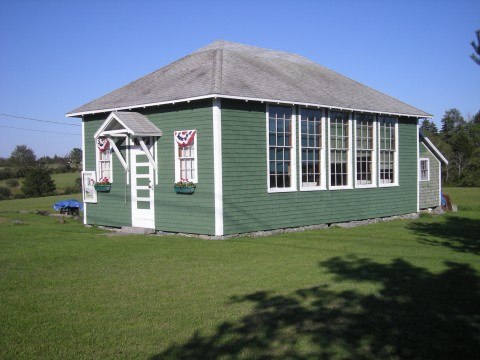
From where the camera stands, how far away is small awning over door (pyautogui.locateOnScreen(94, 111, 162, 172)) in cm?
1450

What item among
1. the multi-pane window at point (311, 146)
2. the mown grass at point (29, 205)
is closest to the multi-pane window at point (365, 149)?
the multi-pane window at point (311, 146)

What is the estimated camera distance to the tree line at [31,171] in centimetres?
3903

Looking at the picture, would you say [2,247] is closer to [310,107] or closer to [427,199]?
[310,107]

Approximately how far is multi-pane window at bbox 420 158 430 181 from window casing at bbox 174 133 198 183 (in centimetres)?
1102

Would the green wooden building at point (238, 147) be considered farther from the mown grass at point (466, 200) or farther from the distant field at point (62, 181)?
the distant field at point (62, 181)

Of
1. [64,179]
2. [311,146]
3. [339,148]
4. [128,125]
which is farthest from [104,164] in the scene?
[64,179]

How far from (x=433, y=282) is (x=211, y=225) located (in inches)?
254

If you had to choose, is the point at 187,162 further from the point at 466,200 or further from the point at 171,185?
the point at 466,200

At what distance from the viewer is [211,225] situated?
45.4 ft

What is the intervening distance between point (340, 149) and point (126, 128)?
6634 mm

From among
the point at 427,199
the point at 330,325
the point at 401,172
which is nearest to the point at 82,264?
the point at 330,325

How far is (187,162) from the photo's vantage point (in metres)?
14.5

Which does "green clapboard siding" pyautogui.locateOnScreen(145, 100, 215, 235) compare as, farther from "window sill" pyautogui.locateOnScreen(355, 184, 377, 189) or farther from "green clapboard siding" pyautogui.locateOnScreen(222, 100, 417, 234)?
"window sill" pyautogui.locateOnScreen(355, 184, 377, 189)

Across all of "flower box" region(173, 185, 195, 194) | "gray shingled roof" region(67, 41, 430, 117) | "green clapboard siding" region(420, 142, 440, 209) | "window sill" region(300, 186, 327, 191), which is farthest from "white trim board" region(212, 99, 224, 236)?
"green clapboard siding" region(420, 142, 440, 209)
